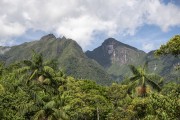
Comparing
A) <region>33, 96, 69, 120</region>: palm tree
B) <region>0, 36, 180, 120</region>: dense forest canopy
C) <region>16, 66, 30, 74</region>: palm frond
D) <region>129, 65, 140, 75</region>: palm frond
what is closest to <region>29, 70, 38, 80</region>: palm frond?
<region>0, 36, 180, 120</region>: dense forest canopy

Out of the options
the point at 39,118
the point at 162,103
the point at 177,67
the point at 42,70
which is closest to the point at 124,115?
the point at 42,70

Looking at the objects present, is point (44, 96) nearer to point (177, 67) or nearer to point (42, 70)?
point (42, 70)

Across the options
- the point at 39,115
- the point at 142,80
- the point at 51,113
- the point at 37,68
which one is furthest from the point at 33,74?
the point at 142,80

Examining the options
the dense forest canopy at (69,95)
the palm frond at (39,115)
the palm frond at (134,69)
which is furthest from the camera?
the palm frond at (134,69)

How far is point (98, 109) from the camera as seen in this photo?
65500mm

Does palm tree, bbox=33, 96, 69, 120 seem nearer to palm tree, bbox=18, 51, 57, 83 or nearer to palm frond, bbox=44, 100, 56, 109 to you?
palm frond, bbox=44, 100, 56, 109

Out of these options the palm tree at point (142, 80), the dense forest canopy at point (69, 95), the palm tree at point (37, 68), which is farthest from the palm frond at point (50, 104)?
the palm tree at point (142, 80)

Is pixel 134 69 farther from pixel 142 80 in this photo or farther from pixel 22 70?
pixel 22 70

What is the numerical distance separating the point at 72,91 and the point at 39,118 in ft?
70.4

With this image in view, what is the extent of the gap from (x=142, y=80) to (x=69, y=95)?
14.3 metres

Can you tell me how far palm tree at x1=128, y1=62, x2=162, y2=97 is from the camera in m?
53.6

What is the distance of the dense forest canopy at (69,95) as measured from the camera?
1058 inches

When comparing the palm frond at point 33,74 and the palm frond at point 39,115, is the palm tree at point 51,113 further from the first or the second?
the palm frond at point 33,74

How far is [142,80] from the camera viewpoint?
53.6 m
